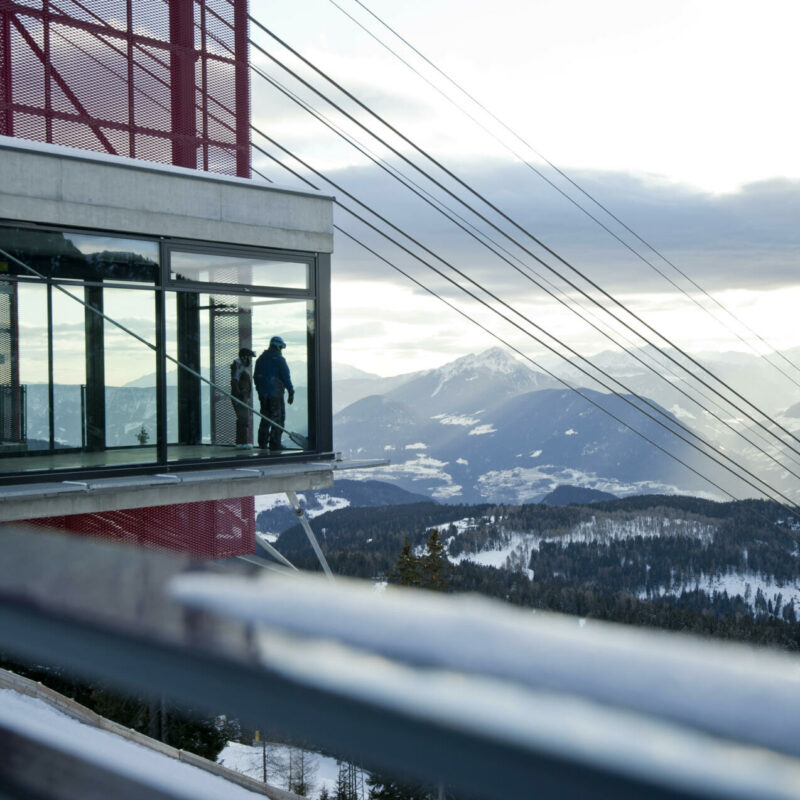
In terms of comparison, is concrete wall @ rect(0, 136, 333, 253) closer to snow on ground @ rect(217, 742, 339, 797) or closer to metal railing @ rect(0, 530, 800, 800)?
metal railing @ rect(0, 530, 800, 800)

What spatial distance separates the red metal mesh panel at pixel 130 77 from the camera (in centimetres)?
1803

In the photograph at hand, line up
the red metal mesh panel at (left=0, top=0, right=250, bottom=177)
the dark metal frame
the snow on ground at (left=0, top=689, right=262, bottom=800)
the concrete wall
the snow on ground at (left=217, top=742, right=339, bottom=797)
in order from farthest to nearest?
the snow on ground at (left=217, top=742, right=339, bottom=797), the red metal mesh panel at (left=0, top=0, right=250, bottom=177), the dark metal frame, the concrete wall, the snow on ground at (left=0, top=689, right=262, bottom=800)

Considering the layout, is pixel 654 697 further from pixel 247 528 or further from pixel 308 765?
pixel 308 765

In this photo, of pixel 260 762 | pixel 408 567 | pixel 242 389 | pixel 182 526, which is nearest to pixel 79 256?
pixel 242 389

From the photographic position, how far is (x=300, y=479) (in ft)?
54.6

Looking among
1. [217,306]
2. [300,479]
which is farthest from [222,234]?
[300,479]

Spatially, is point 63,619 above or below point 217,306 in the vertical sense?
below

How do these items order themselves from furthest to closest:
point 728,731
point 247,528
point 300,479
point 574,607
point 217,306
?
point 574,607 → point 247,528 → point 300,479 → point 217,306 → point 728,731

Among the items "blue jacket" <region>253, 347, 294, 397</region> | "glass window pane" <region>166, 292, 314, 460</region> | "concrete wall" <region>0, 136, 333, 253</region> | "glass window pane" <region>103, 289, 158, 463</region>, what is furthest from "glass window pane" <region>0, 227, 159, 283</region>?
"blue jacket" <region>253, 347, 294, 397</region>

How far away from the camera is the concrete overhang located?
42.8 feet

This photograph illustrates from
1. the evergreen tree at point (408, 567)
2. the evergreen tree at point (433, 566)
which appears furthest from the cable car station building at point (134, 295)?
the evergreen tree at point (408, 567)

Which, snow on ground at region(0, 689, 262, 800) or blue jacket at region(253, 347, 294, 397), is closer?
snow on ground at region(0, 689, 262, 800)

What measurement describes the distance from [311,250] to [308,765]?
6537 cm

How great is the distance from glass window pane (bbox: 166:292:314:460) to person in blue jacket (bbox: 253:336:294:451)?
0.02 metres
